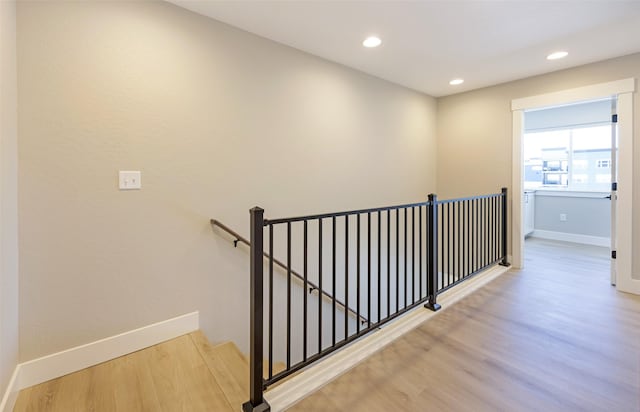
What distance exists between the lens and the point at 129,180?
192 cm

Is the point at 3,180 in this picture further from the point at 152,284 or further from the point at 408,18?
the point at 408,18

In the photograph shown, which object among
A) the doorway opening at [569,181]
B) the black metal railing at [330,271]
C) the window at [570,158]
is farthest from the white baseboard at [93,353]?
the window at [570,158]

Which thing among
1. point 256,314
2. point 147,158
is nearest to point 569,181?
point 256,314

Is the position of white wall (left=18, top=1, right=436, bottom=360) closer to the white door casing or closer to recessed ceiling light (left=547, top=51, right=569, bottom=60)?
recessed ceiling light (left=547, top=51, right=569, bottom=60)

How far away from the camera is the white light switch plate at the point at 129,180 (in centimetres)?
189

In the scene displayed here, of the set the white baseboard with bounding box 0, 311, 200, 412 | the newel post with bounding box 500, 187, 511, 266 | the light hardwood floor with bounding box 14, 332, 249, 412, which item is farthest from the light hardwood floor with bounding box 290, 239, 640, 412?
the white baseboard with bounding box 0, 311, 200, 412

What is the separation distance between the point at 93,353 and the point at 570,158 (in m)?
7.22

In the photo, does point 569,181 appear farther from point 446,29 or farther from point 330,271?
point 330,271

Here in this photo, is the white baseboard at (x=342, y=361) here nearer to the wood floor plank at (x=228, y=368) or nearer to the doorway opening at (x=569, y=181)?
the wood floor plank at (x=228, y=368)

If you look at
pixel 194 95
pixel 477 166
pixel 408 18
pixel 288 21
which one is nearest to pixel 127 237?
pixel 194 95

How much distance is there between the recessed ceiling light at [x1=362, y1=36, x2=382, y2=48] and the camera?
259 cm

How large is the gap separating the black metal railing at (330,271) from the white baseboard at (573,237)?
2631mm

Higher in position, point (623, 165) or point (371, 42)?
point (371, 42)

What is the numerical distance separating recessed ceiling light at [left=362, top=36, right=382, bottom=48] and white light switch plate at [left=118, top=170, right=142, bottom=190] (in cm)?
215
